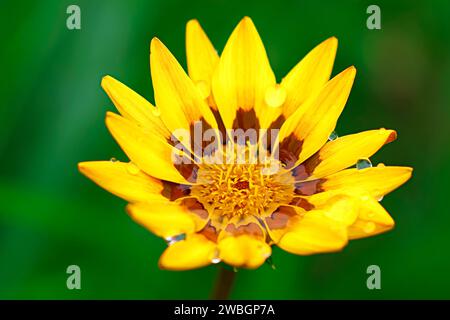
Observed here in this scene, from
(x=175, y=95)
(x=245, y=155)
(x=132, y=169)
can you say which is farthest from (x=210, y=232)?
(x=175, y=95)

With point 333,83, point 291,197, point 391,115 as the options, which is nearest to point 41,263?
point 291,197

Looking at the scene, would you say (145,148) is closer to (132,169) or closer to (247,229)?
(132,169)

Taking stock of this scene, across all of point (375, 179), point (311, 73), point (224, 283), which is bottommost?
point (224, 283)

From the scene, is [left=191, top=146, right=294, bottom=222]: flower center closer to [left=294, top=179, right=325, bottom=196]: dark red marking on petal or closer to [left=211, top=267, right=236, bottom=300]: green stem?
[left=294, top=179, right=325, bottom=196]: dark red marking on petal

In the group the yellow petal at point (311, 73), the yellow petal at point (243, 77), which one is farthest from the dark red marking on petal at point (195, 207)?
the yellow petal at point (311, 73)

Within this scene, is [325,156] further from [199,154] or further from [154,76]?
[154,76]

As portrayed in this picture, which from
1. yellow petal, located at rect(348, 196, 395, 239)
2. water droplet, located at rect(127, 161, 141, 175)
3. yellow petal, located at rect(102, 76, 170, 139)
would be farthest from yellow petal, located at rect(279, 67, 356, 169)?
water droplet, located at rect(127, 161, 141, 175)
